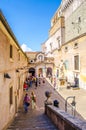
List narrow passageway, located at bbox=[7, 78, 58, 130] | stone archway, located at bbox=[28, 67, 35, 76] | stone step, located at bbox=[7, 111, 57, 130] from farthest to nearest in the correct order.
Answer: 1. stone archway, located at bbox=[28, 67, 35, 76]
2. narrow passageway, located at bbox=[7, 78, 58, 130]
3. stone step, located at bbox=[7, 111, 57, 130]

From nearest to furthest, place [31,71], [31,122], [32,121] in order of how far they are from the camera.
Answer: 1. [31,122]
2. [32,121]
3. [31,71]

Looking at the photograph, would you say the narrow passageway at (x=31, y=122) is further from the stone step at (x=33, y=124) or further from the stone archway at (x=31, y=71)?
the stone archway at (x=31, y=71)

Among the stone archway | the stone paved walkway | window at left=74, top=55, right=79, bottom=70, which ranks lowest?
the stone paved walkway

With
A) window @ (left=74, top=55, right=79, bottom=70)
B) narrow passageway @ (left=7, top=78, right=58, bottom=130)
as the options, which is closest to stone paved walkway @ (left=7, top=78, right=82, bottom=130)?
narrow passageway @ (left=7, top=78, right=58, bottom=130)

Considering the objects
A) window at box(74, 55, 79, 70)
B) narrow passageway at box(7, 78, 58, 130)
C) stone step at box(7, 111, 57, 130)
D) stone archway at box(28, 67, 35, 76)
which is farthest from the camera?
stone archway at box(28, 67, 35, 76)

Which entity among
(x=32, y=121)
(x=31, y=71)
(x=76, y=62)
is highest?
(x=76, y=62)

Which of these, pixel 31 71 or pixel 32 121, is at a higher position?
pixel 31 71

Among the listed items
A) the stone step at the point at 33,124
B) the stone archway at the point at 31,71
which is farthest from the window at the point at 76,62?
the stone archway at the point at 31,71

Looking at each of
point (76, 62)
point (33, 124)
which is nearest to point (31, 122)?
point (33, 124)

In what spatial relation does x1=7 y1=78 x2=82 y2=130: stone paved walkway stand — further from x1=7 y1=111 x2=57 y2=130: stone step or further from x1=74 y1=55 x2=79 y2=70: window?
x1=74 y1=55 x2=79 y2=70: window

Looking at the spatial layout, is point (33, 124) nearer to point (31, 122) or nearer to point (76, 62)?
point (31, 122)

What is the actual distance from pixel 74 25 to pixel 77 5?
3.59 meters

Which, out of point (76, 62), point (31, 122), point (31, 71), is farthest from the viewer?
point (31, 71)

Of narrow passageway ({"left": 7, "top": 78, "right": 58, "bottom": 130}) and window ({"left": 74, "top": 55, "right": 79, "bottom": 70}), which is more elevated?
window ({"left": 74, "top": 55, "right": 79, "bottom": 70})
